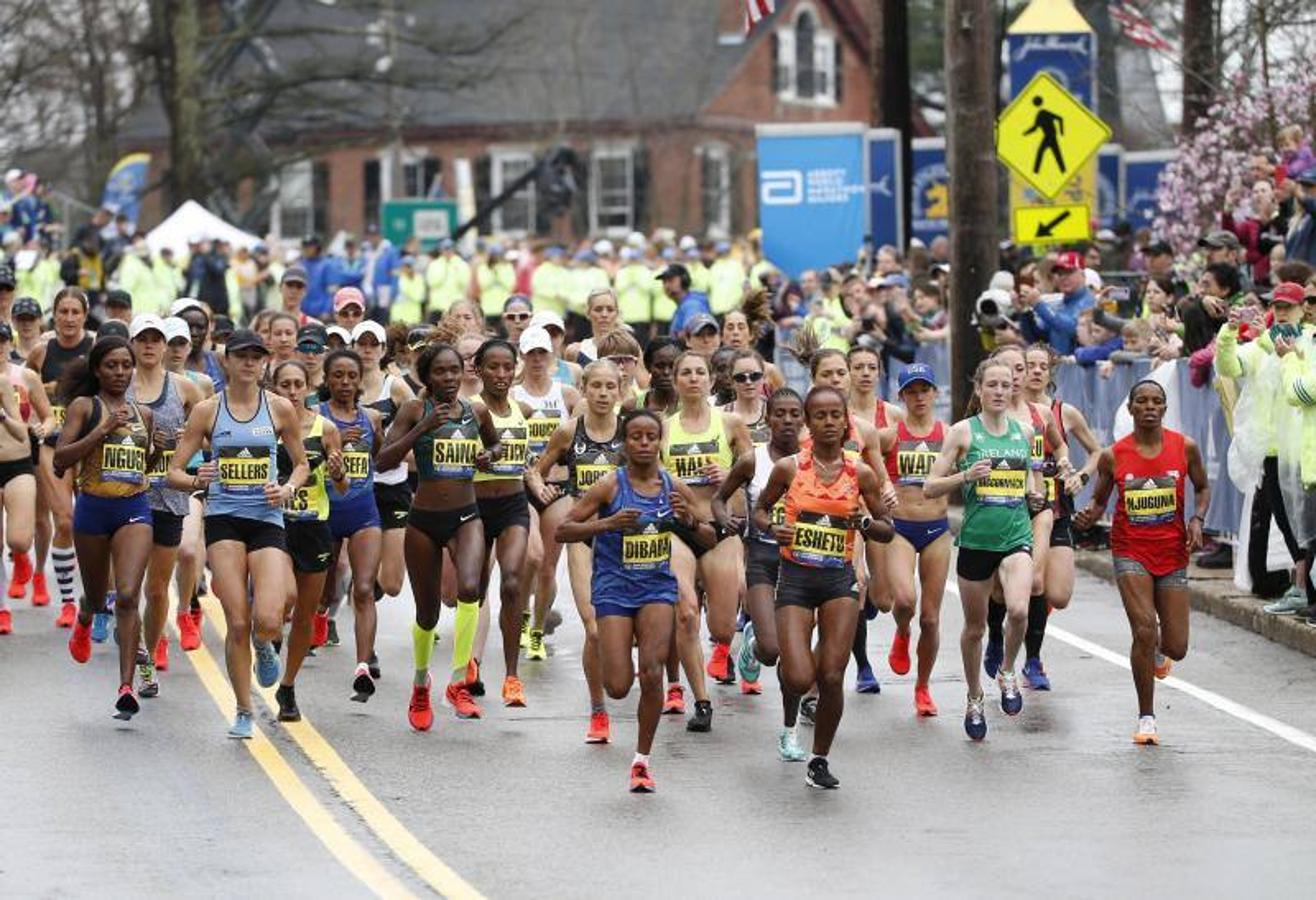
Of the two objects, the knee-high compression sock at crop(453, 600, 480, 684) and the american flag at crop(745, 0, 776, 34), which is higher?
the american flag at crop(745, 0, 776, 34)

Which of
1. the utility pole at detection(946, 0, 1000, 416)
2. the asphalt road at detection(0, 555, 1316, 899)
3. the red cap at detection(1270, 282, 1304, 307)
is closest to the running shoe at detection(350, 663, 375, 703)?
the asphalt road at detection(0, 555, 1316, 899)

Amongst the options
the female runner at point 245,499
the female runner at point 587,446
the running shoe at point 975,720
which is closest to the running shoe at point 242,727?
the female runner at point 245,499

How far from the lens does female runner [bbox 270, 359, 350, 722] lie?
14.0 metres

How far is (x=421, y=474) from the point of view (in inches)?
568

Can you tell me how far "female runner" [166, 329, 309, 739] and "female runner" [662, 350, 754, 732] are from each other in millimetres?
1860

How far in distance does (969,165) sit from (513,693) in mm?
10060

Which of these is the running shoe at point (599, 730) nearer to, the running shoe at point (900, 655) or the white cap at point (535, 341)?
the running shoe at point (900, 655)

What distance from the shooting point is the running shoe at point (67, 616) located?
18062 millimetres

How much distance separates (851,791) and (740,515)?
2.75m

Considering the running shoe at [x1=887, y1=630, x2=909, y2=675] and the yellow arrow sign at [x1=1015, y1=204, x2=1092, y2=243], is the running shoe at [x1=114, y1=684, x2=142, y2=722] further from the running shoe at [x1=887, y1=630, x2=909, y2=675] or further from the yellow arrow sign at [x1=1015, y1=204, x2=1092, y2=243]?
the yellow arrow sign at [x1=1015, y1=204, x2=1092, y2=243]

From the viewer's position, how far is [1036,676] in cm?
1548

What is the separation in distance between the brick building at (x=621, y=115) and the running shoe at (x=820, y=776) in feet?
191

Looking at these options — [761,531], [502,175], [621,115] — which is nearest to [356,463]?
[761,531]

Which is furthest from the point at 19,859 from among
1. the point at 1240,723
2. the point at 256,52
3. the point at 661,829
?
the point at 256,52
